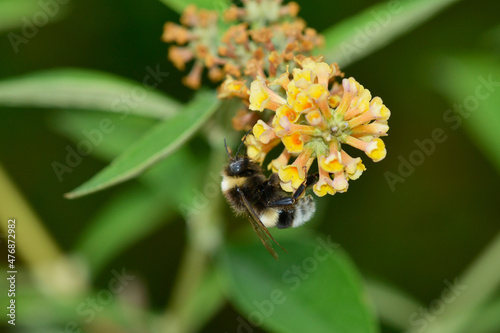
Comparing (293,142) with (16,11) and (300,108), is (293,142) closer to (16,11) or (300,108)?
(300,108)

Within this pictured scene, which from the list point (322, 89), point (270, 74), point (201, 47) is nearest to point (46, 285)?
point (201, 47)

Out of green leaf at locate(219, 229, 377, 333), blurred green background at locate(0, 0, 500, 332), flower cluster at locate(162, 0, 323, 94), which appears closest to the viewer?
flower cluster at locate(162, 0, 323, 94)

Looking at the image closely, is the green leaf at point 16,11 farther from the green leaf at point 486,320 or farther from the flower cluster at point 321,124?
the green leaf at point 486,320

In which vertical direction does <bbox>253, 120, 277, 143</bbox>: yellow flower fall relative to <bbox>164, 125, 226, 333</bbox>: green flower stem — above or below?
above

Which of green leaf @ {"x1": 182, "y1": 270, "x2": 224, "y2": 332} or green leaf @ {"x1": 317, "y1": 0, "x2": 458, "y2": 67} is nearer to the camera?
green leaf @ {"x1": 317, "y1": 0, "x2": 458, "y2": 67}

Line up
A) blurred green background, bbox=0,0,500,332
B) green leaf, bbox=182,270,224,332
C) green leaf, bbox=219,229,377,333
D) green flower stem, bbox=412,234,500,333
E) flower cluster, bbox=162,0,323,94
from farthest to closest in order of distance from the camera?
blurred green background, bbox=0,0,500,332 → green leaf, bbox=182,270,224,332 → green flower stem, bbox=412,234,500,333 → green leaf, bbox=219,229,377,333 → flower cluster, bbox=162,0,323,94

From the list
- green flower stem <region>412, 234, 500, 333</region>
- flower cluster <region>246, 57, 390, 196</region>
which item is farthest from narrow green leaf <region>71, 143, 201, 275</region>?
green flower stem <region>412, 234, 500, 333</region>

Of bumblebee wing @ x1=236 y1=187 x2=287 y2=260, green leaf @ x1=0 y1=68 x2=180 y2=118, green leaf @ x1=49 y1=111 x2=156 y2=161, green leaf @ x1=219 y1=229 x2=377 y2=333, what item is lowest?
green leaf @ x1=49 y1=111 x2=156 y2=161

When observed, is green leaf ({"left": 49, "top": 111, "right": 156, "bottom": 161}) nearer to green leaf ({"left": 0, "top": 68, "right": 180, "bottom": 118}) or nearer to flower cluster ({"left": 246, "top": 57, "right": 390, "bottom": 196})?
green leaf ({"left": 0, "top": 68, "right": 180, "bottom": 118})

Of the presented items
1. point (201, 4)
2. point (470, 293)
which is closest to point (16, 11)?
point (201, 4)
